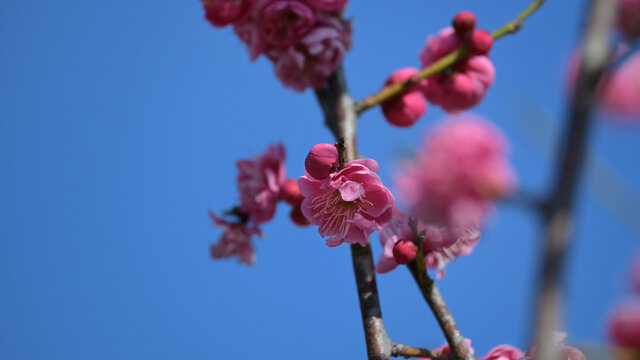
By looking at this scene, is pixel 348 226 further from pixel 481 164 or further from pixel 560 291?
pixel 560 291

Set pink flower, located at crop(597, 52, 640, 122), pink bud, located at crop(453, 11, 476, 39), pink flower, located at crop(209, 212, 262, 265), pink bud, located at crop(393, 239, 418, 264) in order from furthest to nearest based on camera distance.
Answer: pink flower, located at crop(597, 52, 640, 122), pink flower, located at crop(209, 212, 262, 265), pink bud, located at crop(453, 11, 476, 39), pink bud, located at crop(393, 239, 418, 264)

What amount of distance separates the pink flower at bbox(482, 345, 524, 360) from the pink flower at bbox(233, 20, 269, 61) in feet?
2.83

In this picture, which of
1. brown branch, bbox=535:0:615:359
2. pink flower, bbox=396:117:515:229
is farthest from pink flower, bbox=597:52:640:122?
brown branch, bbox=535:0:615:359

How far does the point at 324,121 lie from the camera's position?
142cm

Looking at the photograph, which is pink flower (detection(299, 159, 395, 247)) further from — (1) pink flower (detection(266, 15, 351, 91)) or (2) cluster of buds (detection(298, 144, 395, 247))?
(1) pink flower (detection(266, 15, 351, 91))

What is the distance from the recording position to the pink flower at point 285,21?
4.44 ft

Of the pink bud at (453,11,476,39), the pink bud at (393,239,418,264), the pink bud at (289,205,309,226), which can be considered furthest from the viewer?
the pink bud at (453,11,476,39)

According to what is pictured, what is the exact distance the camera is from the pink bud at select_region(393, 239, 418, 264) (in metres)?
1.01

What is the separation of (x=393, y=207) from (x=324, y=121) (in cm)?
49

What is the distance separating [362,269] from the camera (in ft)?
3.61

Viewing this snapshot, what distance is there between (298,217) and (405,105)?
0.38 m

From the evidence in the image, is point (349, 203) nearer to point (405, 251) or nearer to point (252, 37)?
point (405, 251)

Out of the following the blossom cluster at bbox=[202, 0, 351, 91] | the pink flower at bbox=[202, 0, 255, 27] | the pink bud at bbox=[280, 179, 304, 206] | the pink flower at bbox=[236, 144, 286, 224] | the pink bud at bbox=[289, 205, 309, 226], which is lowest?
the pink bud at bbox=[289, 205, 309, 226]

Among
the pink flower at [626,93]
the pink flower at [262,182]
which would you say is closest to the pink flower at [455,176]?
the pink flower at [262,182]
